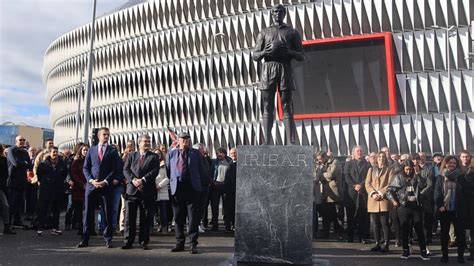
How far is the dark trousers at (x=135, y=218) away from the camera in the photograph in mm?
9445

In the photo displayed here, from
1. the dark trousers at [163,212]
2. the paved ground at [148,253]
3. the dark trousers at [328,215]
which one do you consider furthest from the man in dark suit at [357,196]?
the dark trousers at [163,212]

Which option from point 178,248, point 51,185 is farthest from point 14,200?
point 178,248

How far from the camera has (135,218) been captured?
9.59 meters

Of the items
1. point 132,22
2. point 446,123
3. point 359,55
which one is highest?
point 132,22

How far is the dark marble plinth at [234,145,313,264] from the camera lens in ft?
24.4

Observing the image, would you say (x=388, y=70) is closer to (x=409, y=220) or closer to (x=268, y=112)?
(x=409, y=220)

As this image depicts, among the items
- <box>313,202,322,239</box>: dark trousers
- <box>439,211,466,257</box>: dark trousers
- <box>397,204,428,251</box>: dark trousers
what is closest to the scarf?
<box>439,211,466,257</box>: dark trousers

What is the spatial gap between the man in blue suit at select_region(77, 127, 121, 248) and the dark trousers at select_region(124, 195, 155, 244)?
36cm

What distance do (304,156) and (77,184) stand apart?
6.57 meters

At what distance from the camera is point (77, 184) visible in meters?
11.7

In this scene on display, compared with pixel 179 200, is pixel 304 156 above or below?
above

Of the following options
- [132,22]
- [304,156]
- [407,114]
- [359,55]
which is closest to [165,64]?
[132,22]

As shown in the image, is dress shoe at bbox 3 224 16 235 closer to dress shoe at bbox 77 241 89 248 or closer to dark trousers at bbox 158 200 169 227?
dress shoe at bbox 77 241 89 248

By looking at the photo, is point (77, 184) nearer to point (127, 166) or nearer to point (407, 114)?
point (127, 166)
